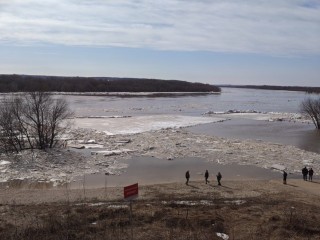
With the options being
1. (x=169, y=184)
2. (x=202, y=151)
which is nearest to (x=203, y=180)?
(x=169, y=184)

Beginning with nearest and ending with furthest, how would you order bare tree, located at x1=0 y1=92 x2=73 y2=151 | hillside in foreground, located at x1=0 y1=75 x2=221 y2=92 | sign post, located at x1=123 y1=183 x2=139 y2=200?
sign post, located at x1=123 y1=183 x2=139 y2=200, bare tree, located at x1=0 y1=92 x2=73 y2=151, hillside in foreground, located at x1=0 y1=75 x2=221 y2=92

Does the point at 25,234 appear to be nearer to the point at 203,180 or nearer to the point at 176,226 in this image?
the point at 176,226

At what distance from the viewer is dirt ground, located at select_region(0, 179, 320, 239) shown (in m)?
13.6

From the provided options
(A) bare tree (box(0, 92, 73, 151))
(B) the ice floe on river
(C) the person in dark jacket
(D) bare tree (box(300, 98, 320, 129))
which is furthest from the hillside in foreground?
(C) the person in dark jacket

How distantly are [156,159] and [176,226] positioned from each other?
16.0 meters

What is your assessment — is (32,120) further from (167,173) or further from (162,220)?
(162,220)

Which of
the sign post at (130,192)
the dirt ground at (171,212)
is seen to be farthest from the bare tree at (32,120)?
the sign post at (130,192)

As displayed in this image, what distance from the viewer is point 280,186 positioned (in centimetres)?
2300

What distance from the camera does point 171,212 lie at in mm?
16562

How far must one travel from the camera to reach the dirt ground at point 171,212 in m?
13.6

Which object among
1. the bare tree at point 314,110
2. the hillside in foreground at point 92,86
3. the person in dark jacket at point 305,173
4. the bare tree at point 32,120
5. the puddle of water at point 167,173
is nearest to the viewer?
the puddle of water at point 167,173

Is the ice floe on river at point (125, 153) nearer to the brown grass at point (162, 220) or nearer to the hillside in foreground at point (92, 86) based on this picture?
the brown grass at point (162, 220)

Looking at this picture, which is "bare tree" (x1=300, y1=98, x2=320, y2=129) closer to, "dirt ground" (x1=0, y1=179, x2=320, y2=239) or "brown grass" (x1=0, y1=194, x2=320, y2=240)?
"dirt ground" (x1=0, y1=179, x2=320, y2=239)

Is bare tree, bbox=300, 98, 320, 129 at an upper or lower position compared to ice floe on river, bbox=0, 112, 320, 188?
upper
